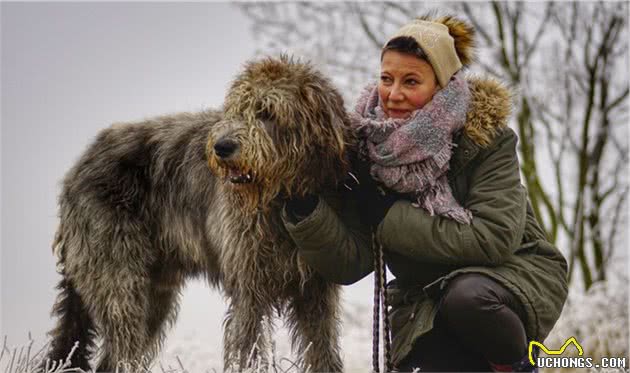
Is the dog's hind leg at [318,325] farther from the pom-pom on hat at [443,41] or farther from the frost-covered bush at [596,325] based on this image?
the frost-covered bush at [596,325]

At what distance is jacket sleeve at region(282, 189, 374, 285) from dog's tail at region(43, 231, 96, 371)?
5.81 feet

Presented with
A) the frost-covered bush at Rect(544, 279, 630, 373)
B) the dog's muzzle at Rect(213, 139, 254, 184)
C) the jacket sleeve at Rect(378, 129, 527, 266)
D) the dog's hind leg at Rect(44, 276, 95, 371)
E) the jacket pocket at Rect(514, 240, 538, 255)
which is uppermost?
the dog's muzzle at Rect(213, 139, 254, 184)

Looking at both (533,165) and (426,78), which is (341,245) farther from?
(533,165)

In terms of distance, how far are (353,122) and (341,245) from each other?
0.56 metres

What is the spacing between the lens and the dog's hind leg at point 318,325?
4438mm

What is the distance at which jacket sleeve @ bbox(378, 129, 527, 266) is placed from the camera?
147 inches

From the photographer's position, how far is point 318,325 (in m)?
4.47

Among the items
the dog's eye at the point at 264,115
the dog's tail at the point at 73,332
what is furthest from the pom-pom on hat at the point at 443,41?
the dog's tail at the point at 73,332

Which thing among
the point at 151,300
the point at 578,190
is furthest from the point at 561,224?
the point at 151,300

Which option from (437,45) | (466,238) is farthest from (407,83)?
(466,238)

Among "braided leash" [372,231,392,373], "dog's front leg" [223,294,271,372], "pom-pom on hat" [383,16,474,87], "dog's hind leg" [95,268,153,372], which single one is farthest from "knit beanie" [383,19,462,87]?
"dog's hind leg" [95,268,153,372]

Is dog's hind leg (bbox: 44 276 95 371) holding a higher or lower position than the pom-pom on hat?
lower

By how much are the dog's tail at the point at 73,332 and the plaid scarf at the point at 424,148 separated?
2.23m

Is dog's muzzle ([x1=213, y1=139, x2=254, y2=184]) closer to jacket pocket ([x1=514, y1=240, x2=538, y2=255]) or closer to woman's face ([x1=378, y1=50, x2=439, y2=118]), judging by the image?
woman's face ([x1=378, y1=50, x2=439, y2=118])
